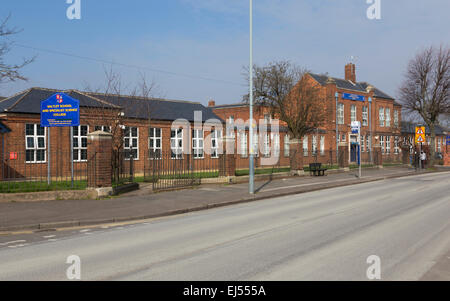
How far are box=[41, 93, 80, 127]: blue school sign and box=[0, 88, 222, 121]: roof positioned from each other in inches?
254

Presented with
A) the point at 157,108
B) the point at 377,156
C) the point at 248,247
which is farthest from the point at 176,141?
the point at 248,247

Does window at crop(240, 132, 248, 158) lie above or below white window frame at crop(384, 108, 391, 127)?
below

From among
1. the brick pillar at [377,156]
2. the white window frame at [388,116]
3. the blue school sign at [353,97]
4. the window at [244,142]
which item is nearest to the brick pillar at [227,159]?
the window at [244,142]

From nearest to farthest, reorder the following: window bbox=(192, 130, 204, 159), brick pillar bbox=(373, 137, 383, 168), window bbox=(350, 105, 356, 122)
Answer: window bbox=(192, 130, 204, 159), brick pillar bbox=(373, 137, 383, 168), window bbox=(350, 105, 356, 122)

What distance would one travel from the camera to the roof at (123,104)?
2562 centimetres

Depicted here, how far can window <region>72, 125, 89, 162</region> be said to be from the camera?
27000 millimetres

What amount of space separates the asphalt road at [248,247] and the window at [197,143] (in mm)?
22761

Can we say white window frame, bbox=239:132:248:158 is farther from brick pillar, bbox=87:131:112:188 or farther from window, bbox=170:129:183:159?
brick pillar, bbox=87:131:112:188

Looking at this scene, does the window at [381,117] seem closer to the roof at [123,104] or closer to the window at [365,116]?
the window at [365,116]

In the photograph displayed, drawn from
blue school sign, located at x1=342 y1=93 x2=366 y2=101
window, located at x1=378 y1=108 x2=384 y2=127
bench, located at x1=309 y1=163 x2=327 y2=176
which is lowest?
bench, located at x1=309 y1=163 x2=327 y2=176

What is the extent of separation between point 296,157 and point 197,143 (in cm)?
1056

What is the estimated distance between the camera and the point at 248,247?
7609 mm

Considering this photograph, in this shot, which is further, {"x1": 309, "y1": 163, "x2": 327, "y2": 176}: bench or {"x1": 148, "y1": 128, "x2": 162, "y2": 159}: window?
{"x1": 148, "y1": 128, "x2": 162, "y2": 159}: window

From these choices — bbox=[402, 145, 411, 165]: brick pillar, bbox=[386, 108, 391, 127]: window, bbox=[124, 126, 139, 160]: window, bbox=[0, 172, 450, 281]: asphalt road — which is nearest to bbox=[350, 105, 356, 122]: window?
bbox=[386, 108, 391, 127]: window
